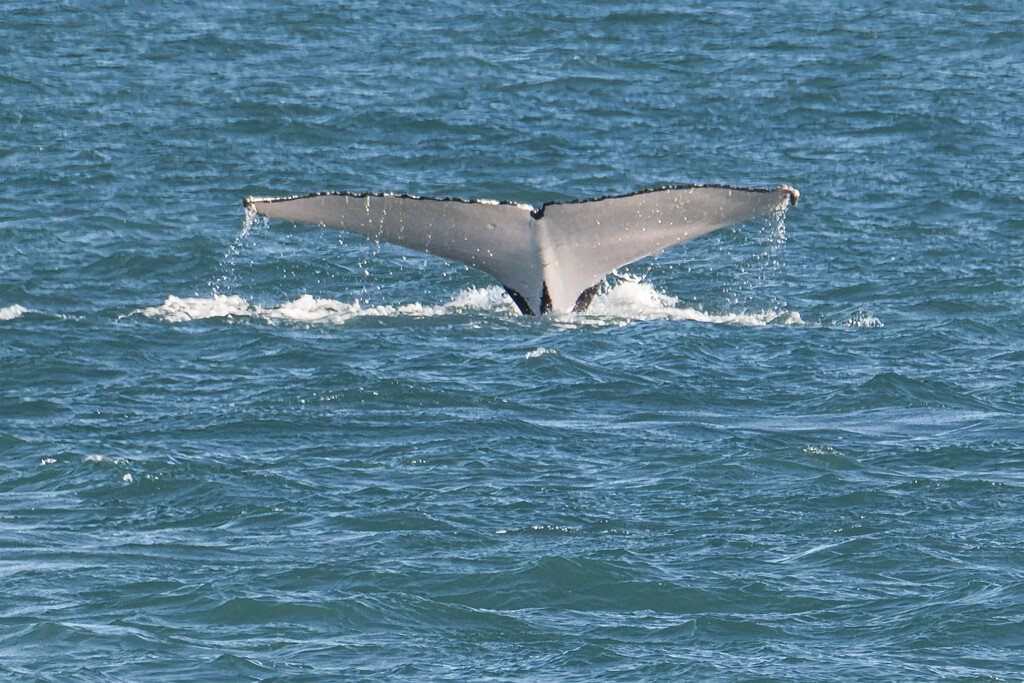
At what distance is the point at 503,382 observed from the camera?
549 inches

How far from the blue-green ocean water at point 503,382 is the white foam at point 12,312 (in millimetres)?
55

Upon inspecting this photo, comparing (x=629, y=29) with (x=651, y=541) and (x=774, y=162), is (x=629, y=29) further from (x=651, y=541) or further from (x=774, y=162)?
(x=651, y=541)

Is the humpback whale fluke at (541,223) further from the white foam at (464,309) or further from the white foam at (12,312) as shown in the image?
the white foam at (12,312)

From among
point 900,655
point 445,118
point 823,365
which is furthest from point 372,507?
point 445,118

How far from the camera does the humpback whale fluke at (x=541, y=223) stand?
13.3 metres

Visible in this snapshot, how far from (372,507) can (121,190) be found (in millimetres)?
10841

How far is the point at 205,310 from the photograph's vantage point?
53.4ft

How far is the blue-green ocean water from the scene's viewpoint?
942cm

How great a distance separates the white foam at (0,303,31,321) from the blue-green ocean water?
5 cm

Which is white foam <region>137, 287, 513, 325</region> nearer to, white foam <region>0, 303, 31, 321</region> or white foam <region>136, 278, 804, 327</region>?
white foam <region>136, 278, 804, 327</region>

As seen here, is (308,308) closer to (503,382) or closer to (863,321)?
(503,382)

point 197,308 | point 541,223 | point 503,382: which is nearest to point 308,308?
point 197,308

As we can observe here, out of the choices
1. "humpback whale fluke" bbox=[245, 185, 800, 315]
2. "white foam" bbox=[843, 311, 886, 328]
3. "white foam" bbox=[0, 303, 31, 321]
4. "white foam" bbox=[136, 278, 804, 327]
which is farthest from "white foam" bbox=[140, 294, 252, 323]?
"white foam" bbox=[843, 311, 886, 328]

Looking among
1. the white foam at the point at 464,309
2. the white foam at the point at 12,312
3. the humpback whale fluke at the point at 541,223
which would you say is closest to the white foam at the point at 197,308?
the white foam at the point at 464,309
